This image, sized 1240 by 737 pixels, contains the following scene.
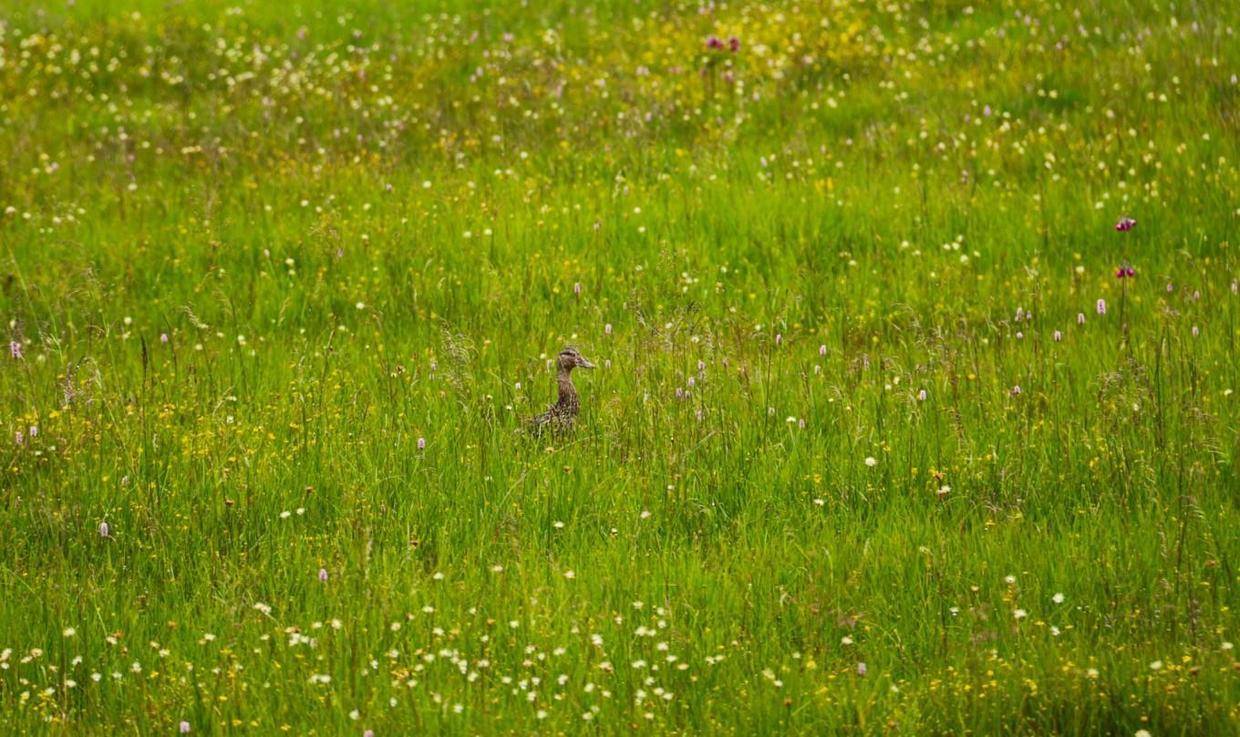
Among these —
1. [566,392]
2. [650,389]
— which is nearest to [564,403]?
[566,392]

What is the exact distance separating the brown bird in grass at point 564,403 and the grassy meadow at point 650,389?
112 mm

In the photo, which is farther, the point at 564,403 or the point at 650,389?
the point at 650,389

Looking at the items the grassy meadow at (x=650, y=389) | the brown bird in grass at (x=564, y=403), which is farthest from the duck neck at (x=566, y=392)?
the grassy meadow at (x=650, y=389)

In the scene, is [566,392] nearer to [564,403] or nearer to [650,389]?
[564,403]

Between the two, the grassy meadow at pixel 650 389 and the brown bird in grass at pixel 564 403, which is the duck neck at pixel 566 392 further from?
the grassy meadow at pixel 650 389

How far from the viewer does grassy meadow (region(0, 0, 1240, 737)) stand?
5.00 meters

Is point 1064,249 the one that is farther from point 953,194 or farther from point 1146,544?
point 1146,544

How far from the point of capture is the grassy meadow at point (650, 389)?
5.00 m

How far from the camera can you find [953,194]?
9891 millimetres

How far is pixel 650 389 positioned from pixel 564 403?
0.49 meters

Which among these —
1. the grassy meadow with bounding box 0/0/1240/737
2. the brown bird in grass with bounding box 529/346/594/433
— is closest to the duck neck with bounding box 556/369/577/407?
the brown bird in grass with bounding box 529/346/594/433

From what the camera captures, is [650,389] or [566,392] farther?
[650,389]

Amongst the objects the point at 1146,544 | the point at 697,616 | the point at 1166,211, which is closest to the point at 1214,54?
the point at 1166,211

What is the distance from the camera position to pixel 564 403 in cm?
695
